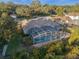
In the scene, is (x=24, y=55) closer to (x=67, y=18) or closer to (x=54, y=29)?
(x=54, y=29)

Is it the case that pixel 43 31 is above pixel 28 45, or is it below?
above

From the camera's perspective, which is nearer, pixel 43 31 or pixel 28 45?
pixel 28 45

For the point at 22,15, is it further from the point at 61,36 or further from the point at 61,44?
the point at 61,44

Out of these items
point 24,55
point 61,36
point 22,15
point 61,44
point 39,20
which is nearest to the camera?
point 24,55

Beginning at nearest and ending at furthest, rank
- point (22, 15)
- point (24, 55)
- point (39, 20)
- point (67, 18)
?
point (24, 55), point (39, 20), point (67, 18), point (22, 15)

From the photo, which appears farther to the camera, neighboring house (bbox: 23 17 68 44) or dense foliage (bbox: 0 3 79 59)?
neighboring house (bbox: 23 17 68 44)

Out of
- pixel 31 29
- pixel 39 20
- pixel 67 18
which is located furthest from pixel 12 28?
pixel 67 18

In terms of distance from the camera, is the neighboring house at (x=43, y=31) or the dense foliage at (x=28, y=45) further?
the neighboring house at (x=43, y=31)

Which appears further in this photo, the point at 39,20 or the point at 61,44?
the point at 39,20
